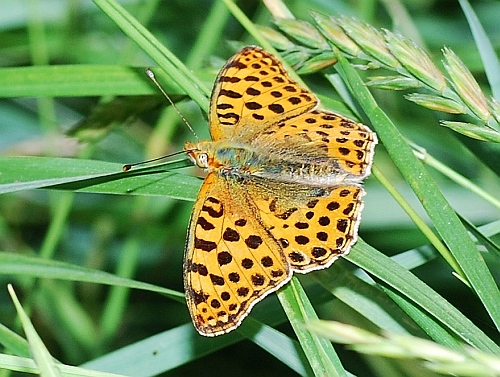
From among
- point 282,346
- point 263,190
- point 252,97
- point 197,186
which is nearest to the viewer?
point 282,346

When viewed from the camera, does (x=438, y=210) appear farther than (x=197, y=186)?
No

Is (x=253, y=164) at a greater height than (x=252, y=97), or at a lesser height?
lesser

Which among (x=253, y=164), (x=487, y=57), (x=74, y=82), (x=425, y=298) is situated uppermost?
(x=487, y=57)

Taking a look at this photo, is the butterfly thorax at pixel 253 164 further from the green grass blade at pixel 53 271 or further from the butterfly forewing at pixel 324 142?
the green grass blade at pixel 53 271

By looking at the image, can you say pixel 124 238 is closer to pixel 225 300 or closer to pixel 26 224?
pixel 26 224

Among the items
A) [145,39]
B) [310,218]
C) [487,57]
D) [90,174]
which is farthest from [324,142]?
[90,174]

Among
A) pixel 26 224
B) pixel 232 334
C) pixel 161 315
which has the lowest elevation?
pixel 161 315

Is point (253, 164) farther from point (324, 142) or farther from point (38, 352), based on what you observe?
point (38, 352)

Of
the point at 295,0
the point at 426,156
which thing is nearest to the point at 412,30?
the point at 295,0
